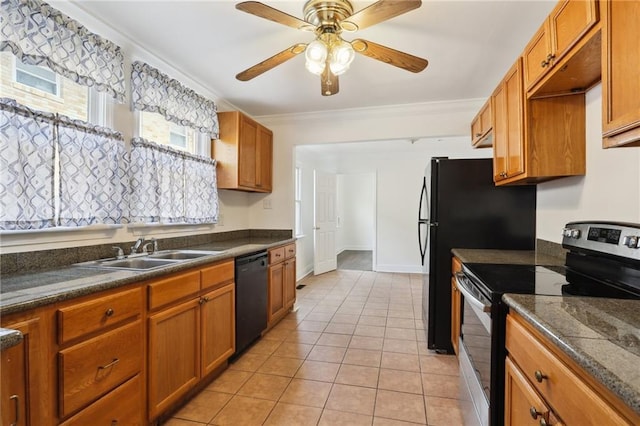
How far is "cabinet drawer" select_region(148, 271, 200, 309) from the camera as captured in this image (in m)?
1.60

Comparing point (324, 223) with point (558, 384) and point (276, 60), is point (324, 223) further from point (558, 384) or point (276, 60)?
point (558, 384)

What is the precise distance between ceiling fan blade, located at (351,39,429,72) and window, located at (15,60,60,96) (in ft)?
5.62

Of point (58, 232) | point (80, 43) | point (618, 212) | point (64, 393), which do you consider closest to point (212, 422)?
point (64, 393)

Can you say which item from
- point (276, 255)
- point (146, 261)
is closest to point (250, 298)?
point (276, 255)

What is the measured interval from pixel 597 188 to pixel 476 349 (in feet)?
3.73

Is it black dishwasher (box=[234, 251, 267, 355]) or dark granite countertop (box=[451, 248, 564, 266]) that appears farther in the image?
black dishwasher (box=[234, 251, 267, 355])

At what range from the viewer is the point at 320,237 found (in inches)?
225

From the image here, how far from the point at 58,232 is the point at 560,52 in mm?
2714

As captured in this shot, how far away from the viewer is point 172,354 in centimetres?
175

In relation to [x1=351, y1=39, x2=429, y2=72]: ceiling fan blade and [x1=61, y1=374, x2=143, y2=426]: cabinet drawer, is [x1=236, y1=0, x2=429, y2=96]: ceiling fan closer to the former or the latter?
[x1=351, y1=39, x2=429, y2=72]: ceiling fan blade

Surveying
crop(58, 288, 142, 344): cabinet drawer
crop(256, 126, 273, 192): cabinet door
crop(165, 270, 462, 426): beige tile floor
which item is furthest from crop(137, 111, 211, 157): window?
crop(165, 270, 462, 426): beige tile floor

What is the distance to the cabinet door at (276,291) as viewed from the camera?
9.79 ft

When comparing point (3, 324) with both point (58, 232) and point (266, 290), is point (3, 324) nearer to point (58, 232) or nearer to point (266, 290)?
point (58, 232)

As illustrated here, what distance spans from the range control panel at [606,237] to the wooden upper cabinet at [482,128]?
1175mm
